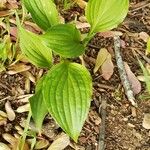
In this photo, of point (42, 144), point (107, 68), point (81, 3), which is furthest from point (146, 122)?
point (81, 3)

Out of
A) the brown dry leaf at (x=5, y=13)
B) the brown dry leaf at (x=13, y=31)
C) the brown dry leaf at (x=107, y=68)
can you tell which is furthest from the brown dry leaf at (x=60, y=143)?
the brown dry leaf at (x=5, y=13)

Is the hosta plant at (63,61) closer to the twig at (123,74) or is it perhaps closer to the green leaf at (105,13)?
the green leaf at (105,13)

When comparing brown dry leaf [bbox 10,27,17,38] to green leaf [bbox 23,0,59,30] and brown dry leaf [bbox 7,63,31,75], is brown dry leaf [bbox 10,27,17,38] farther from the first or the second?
green leaf [bbox 23,0,59,30]

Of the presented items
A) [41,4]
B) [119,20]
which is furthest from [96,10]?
[41,4]

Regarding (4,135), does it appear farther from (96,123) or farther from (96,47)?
(96,47)

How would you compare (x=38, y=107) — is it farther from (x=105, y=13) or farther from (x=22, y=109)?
(x=105, y=13)
